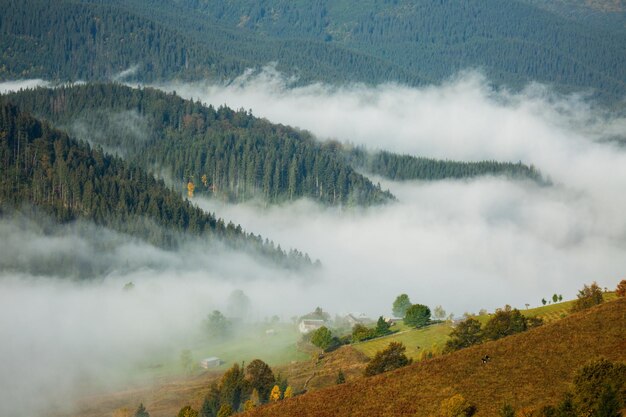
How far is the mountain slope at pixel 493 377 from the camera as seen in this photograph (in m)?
106

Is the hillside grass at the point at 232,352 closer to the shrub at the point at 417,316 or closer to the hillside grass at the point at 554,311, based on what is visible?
the shrub at the point at 417,316

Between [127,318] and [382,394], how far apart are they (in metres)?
92.5

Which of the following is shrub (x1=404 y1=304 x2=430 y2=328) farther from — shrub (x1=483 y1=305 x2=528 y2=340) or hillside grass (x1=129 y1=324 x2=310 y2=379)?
shrub (x1=483 y1=305 x2=528 y2=340)

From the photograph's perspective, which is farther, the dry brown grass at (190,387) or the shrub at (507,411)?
the dry brown grass at (190,387)

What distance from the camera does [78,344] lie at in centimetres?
18112

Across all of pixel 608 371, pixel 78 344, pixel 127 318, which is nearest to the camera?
pixel 608 371

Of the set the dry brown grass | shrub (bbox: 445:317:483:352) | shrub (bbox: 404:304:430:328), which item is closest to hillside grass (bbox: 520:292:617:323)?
shrub (bbox: 445:317:483:352)

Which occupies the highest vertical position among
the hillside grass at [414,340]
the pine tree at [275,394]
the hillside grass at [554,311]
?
the hillside grass at [554,311]

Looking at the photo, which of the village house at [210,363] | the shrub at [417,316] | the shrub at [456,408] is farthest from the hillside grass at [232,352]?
the shrub at [456,408]

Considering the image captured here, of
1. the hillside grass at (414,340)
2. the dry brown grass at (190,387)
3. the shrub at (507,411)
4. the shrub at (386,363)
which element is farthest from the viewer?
the hillside grass at (414,340)

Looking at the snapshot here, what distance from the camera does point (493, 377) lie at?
367 feet

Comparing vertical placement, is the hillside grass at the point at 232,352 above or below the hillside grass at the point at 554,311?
below

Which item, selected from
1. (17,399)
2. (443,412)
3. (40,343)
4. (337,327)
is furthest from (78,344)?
(443,412)

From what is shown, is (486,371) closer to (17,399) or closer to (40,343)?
(17,399)
